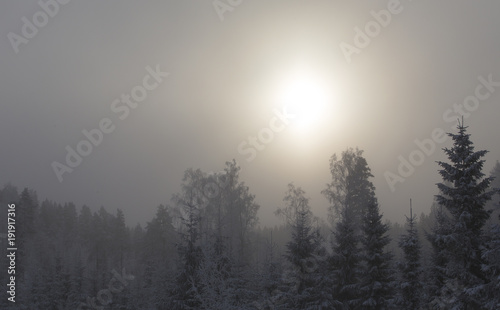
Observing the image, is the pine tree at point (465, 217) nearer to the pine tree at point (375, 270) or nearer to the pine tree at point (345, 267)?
the pine tree at point (375, 270)

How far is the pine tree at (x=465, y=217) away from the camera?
21.2m

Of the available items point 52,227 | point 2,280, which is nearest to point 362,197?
point 2,280

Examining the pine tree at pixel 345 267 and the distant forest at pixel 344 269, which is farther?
the pine tree at pixel 345 267

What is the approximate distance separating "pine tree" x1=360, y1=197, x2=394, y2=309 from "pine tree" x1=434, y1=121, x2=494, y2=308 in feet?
20.0

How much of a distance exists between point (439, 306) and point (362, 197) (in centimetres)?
2398

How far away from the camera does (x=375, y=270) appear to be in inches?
1094

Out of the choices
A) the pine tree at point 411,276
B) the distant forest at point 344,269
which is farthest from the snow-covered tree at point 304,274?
the pine tree at point 411,276

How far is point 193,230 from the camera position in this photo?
3231 centimetres

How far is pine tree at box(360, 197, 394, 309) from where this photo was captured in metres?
27.2

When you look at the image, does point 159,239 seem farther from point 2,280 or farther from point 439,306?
point 439,306

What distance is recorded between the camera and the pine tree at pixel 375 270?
2722cm

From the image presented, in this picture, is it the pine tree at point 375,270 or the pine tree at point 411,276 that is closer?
the pine tree at point 375,270

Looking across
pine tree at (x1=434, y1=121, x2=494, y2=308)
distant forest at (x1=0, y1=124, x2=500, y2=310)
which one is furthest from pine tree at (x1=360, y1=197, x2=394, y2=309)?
pine tree at (x1=434, y1=121, x2=494, y2=308)

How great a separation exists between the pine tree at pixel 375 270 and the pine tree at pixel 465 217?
6104 millimetres
